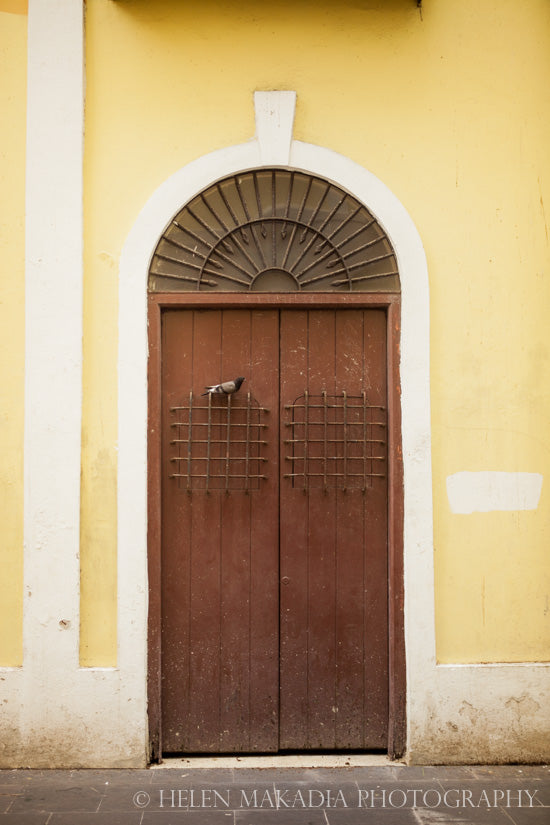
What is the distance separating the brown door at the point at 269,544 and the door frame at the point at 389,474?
0.08 meters

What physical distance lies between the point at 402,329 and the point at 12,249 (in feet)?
8.02

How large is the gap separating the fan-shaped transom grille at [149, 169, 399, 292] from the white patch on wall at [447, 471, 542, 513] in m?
1.27

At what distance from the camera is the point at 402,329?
459cm

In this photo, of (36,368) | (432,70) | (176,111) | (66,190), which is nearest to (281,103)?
(176,111)

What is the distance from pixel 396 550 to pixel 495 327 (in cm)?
151

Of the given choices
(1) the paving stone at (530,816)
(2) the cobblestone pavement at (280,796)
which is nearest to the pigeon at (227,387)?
(2) the cobblestone pavement at (280,796)

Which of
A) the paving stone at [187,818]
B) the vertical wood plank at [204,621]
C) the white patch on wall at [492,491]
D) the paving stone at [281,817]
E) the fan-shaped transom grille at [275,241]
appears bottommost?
the paving stone at [281,817]

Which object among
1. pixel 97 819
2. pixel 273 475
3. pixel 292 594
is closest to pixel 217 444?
pixel 273 475

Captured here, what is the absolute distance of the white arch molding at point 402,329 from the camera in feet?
14.7

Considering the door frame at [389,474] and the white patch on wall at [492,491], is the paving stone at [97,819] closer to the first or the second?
the door frame at [389,474]

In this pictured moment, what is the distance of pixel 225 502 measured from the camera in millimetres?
4613

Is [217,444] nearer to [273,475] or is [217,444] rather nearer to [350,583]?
[273,475]

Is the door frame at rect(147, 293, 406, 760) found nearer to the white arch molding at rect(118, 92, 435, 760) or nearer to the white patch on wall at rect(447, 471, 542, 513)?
the white arch molding at rect(118, 92, 435, 760)

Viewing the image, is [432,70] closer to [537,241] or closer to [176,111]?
[537,241]
